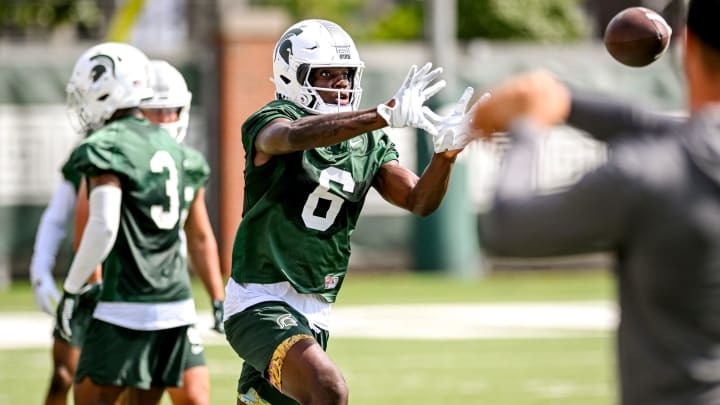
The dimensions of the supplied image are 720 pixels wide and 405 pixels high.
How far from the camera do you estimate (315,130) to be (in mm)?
4883

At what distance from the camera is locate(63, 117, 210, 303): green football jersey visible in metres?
5.86

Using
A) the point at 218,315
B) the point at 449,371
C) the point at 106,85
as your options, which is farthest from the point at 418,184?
the point at 449,371

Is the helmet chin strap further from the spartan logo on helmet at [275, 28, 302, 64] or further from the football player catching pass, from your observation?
the spartan logo on helmet at [275, 28, 302, 64]

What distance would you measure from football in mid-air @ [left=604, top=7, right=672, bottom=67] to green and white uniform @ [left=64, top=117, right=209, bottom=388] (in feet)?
6.66

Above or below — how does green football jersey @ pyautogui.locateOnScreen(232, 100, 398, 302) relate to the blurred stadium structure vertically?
above

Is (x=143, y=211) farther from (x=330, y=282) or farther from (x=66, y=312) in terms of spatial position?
(x=330, y=282)

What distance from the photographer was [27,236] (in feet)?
54.7

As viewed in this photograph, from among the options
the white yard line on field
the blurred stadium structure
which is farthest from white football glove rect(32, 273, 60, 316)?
the blurred stadium structure

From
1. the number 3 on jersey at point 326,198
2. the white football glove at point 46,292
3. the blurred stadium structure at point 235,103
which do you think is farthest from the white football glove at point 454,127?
the blurred stadium structure at point 235,103

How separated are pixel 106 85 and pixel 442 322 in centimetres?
723

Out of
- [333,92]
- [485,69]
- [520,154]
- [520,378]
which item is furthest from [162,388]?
[485,69]

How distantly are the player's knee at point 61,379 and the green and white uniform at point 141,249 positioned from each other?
880 millimetres

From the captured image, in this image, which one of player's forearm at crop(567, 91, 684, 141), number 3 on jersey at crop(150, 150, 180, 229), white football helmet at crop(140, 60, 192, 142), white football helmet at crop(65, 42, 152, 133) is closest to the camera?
player's forearm at crop(567, 91, 684, 141)

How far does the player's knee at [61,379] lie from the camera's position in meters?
6.71
